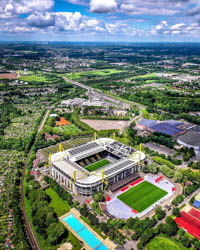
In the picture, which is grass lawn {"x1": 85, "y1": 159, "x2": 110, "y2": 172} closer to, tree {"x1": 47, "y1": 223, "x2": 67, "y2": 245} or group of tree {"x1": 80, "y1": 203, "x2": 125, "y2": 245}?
group of tree {"x1": 80, "y1": 203, "x2": 125, "y2": 245}

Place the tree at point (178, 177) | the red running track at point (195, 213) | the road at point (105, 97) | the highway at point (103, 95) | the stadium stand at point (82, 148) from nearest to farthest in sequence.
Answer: the red running track at point (195, 213)
the tree at point (178, 177)
the stadium stand at point (82, 148)
the road at point (105, 97)
the highway at point (103, 95)

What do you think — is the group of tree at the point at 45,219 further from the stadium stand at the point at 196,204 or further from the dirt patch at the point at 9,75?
the dirt patch at the point at 9,75

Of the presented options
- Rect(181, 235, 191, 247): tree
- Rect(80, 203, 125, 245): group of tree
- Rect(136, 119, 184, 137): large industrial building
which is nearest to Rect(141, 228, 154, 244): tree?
Rect(80, 203, 125, 245): group of tree

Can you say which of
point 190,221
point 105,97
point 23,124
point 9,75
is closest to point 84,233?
point 190,221

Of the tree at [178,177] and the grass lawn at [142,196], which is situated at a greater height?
the tree at [178,177]

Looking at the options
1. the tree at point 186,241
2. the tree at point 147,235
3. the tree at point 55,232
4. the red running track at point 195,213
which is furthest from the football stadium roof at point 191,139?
the tree at point 55,232

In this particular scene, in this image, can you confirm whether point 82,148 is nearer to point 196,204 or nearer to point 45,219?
point 45,219
